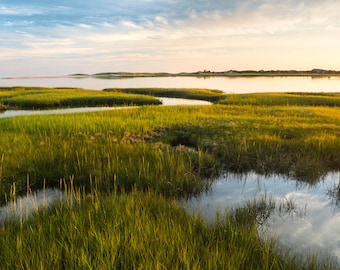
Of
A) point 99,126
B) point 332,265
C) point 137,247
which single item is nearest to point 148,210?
point 137,247

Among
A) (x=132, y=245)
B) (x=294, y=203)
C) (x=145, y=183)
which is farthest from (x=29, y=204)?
(x=294, y=203)

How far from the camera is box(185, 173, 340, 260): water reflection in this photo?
526 cm

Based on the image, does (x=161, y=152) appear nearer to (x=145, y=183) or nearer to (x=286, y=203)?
(x=145, y=183)

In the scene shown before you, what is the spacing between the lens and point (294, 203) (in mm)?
6785

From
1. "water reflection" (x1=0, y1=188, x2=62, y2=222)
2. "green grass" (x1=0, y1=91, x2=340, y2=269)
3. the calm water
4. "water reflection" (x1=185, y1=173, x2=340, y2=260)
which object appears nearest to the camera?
"green grass" (x1=0, y1=91, x2=340, y2=269)

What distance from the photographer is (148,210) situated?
17.4 ft

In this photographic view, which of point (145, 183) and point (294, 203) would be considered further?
point (145, 183)

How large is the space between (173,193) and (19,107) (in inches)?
1015

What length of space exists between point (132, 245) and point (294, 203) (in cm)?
434

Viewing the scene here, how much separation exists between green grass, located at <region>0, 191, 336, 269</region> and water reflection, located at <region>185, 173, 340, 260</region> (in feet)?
2.58

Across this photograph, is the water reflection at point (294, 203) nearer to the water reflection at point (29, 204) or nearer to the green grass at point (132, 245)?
the green grass at point (132, 245)

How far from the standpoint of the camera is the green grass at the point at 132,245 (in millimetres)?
3754

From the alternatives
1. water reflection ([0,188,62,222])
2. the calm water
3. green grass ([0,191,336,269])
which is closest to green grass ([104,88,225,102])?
the calm water

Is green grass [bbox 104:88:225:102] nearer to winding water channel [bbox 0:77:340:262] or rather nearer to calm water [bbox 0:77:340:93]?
calm water [bbox 0:77:340:93]
